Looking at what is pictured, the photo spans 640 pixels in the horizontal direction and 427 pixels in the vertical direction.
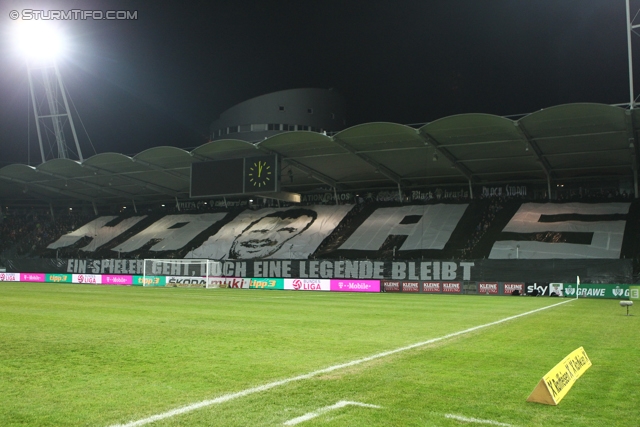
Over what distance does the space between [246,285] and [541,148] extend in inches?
968

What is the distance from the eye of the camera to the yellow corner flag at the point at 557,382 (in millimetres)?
5898

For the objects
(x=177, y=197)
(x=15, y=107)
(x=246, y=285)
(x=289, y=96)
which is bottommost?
(x=246, y=285)

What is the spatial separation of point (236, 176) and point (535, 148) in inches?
895

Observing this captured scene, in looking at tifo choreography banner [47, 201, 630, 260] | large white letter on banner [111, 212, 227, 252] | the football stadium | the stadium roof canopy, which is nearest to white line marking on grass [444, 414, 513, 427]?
the football stadium

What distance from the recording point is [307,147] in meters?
43.5

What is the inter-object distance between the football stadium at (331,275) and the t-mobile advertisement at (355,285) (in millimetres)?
216

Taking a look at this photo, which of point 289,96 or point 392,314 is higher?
point 289,96

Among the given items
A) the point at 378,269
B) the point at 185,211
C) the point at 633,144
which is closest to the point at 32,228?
the point at 185,211

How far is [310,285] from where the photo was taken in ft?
128

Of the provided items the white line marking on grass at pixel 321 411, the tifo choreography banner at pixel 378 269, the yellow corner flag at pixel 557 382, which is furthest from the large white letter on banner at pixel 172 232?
the white line marking on grass at pixel 321 411

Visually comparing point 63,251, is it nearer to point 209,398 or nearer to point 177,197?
point 177,197

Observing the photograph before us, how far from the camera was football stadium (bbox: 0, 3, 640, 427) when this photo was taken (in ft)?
20.2

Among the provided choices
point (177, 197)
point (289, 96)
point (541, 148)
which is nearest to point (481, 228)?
point (541, 148)

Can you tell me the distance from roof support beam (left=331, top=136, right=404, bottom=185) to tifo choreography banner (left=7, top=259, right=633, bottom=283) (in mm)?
8986
